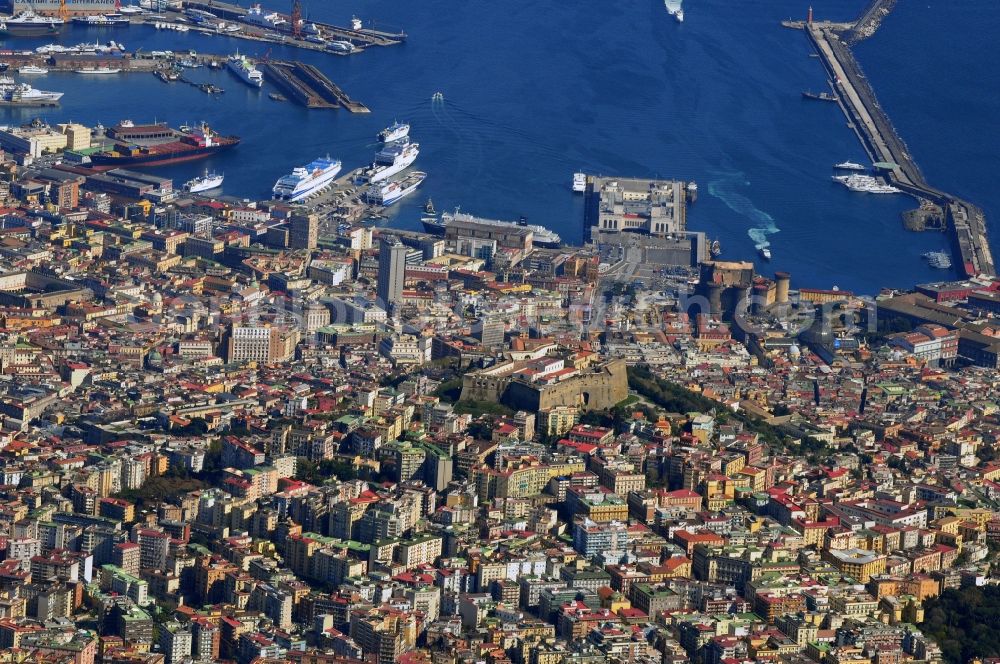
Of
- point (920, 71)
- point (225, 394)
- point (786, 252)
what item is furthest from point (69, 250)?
point (920, 71)

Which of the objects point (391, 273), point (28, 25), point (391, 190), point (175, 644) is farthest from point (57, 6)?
point (175, 644)

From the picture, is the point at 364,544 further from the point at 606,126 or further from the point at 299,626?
the point at 606,126

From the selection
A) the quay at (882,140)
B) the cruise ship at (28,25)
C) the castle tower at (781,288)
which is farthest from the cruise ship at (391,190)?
the cruise ship at (28,25)

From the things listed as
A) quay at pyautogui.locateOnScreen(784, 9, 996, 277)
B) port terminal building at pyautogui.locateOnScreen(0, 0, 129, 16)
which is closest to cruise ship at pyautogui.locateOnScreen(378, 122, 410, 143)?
quay at pyautogui.locateOnScreen(784, 9, 996, 277)

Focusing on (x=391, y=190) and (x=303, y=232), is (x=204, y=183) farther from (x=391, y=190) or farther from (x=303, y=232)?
(x=303, y=232)

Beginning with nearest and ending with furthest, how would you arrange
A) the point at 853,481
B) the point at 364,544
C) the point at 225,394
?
the point at 364,544, the point at 853,481, the point at 225,394
